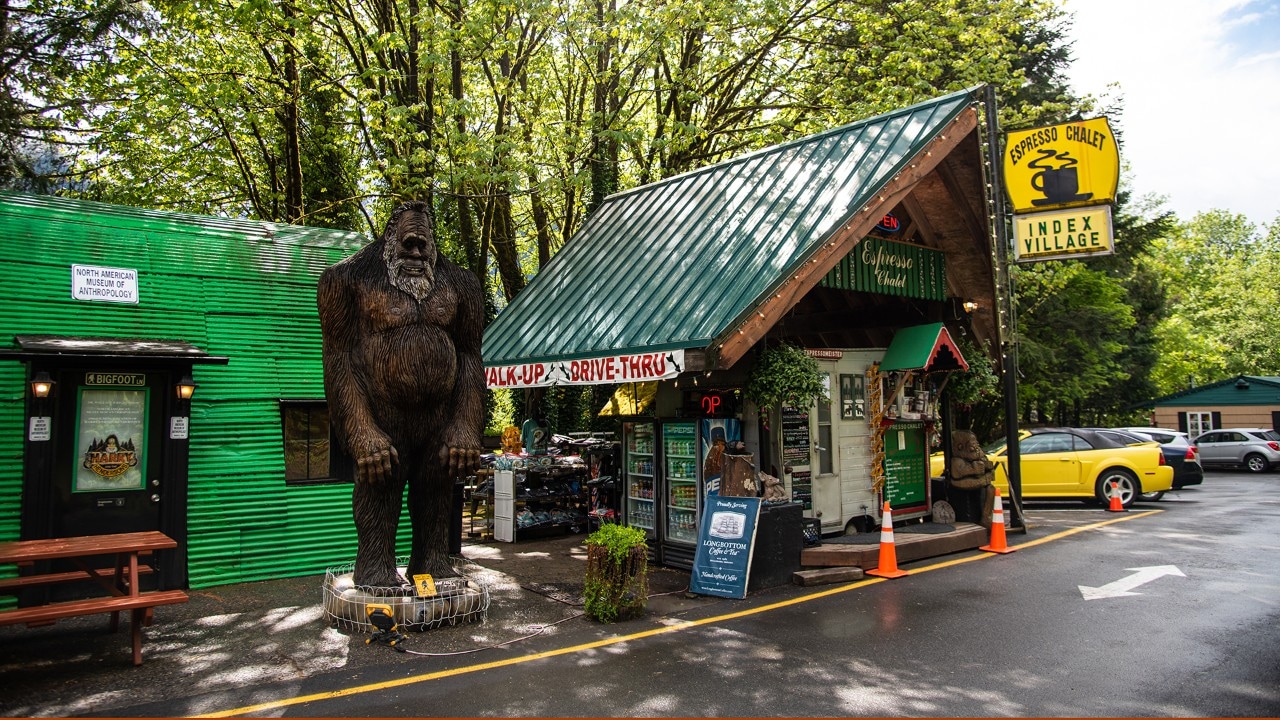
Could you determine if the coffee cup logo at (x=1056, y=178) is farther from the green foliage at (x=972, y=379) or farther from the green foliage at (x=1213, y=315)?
the green foliage at (x=1213, y=315)

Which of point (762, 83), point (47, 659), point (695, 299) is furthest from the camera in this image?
point (762, 83)

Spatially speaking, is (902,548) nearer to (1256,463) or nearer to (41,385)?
(41,385)

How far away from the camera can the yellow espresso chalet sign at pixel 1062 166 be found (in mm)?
11281

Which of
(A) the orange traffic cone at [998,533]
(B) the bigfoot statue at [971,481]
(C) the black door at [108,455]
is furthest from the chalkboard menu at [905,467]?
(C) the black door at [108,455]

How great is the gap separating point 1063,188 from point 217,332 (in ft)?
38.6

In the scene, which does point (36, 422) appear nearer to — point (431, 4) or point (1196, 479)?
point (431, 4)

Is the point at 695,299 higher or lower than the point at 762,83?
lower

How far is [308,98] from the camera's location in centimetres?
1842

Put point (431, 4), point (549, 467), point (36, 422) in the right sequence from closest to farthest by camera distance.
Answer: point (36, 422)
point (549, 467)
point (431, 4)

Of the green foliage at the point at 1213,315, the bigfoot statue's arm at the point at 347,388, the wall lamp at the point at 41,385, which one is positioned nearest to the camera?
the bigfoot statue's arm at the point at 347,388

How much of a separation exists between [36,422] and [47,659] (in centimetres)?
275

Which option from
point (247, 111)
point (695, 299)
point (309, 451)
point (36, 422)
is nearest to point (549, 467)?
point (309, 451)

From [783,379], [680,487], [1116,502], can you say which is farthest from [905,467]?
[1116,502]

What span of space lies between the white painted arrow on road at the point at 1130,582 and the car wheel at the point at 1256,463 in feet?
63.3
